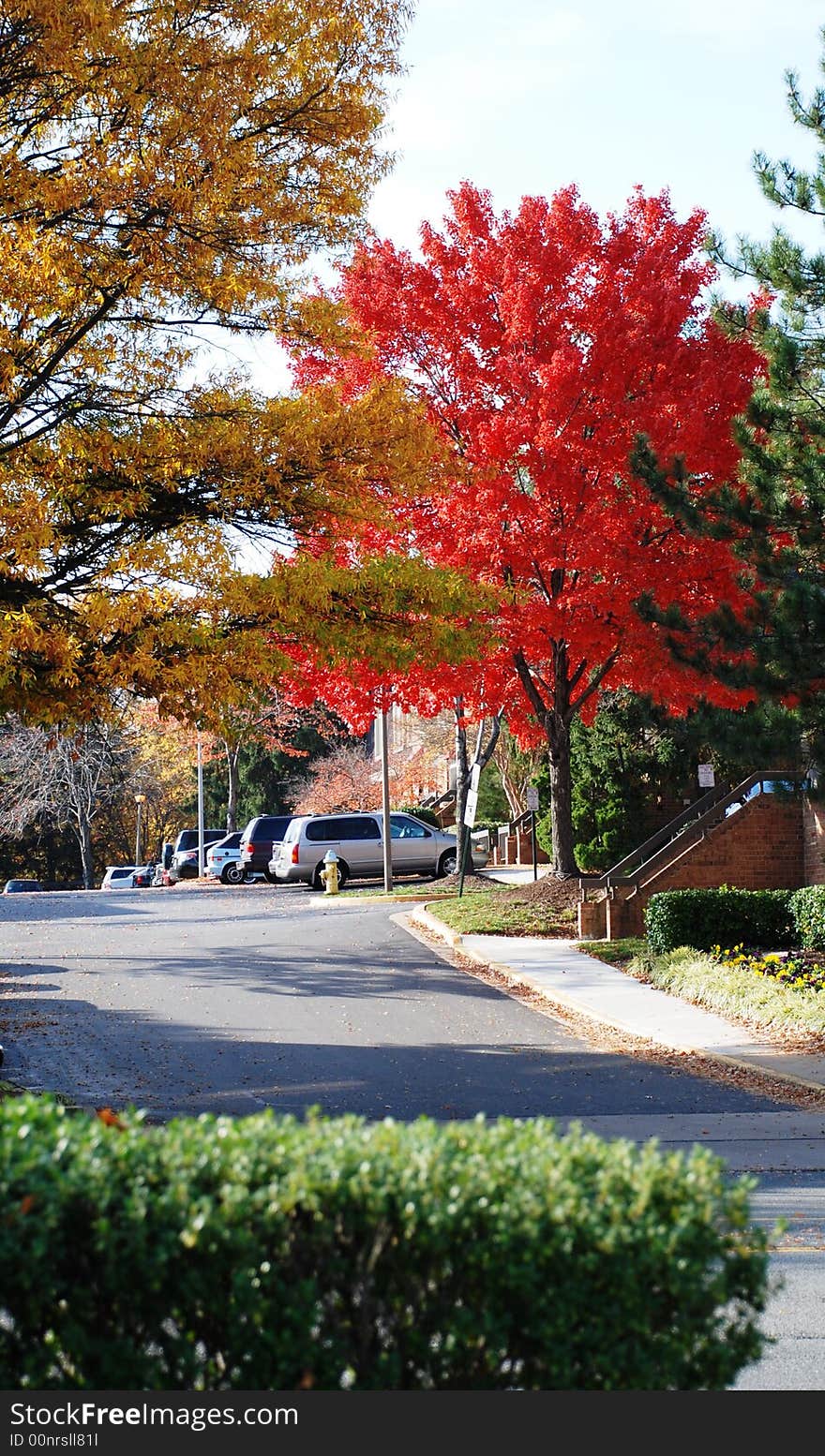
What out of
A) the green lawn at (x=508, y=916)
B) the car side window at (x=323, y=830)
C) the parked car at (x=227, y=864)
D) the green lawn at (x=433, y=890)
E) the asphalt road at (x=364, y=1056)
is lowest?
the asphalt road at (x=364, y=1056)

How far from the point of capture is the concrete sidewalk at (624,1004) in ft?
36.9

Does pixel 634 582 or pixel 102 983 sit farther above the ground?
pixel 634 582

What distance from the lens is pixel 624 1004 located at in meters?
14.3

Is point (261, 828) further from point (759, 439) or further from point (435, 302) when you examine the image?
point (759, 439)

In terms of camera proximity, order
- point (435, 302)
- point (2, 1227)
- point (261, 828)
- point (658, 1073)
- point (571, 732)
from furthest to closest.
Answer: point (261, 828) → point (571, 732) → point (435, 302) → point (658, 1073) → point (2, 1227)

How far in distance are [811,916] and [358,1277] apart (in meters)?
13.8

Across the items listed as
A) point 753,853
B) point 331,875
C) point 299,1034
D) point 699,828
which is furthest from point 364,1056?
point 331,875

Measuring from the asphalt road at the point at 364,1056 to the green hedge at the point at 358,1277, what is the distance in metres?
0.36

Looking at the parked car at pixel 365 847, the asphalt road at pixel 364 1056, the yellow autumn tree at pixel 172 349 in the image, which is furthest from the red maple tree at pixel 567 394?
the parked car at pixel 365 847

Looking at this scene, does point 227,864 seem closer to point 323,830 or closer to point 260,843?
point 260,843

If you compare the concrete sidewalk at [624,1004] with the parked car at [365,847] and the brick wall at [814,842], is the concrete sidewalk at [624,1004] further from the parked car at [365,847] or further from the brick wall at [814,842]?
the parked car at [365,847]

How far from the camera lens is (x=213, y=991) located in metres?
15.8

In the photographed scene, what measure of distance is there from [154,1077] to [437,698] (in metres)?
12.3

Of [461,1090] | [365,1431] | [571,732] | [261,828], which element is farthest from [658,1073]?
[261,828]
